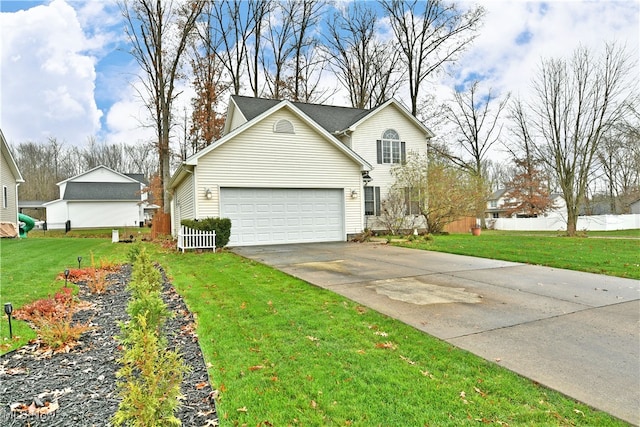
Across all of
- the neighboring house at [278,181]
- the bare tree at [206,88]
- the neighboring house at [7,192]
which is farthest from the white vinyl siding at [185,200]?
the neighboring house at [7,192]

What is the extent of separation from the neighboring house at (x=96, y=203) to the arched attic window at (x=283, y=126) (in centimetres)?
2501

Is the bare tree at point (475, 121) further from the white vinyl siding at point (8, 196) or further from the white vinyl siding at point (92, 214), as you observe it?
the white vinyl siding at point (92, 214)

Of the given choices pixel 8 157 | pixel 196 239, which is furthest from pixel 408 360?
pixel 8 157

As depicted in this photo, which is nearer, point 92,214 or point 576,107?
point 576,107

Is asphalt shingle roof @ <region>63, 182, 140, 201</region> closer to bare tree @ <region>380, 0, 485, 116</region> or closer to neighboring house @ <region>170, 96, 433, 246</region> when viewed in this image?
neighboring house @ <region>170, 96, 433, 246</region>

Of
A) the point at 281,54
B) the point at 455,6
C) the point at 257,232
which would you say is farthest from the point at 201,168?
the point at 455,6

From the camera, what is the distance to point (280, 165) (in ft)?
48.2

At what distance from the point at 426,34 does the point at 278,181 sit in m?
18.5

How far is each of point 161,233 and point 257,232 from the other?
9445 millimetres

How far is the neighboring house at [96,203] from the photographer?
35.3 meters

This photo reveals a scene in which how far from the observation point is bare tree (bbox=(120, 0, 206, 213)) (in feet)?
67.3

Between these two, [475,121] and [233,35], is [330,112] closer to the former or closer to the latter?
[233,35]

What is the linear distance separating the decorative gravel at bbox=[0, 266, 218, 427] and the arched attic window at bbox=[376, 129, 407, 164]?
16455 millimetres

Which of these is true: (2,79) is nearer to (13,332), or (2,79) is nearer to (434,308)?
(13,332)
